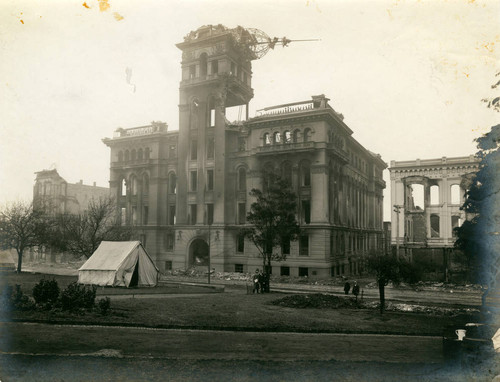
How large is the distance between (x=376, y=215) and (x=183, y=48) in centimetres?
4238

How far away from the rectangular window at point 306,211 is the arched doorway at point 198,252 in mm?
13547

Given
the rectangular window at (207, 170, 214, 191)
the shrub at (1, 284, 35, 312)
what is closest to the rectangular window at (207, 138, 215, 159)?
the rectangular window at (207, 170, 214, 191)

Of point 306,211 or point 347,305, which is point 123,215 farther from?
point 347,305

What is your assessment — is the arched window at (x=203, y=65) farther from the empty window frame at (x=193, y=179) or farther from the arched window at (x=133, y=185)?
the arched window at (x=133, y=185)

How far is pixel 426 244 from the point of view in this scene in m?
46.5

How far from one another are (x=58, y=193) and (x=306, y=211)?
1796 inches

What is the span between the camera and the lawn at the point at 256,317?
16.1 m

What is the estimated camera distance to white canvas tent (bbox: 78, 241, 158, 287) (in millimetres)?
31750

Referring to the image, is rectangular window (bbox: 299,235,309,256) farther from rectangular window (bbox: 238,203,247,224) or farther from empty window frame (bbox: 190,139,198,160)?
empty window frame (bbox: 190,139,198,160)

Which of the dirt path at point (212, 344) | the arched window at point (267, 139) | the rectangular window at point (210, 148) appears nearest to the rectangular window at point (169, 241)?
the rectangular window at point (210, 148)

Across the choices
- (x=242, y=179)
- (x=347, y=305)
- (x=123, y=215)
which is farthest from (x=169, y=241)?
(x=347, y=305)

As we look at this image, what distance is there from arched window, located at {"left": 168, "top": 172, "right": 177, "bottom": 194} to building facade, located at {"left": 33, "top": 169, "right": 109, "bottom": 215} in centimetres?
952

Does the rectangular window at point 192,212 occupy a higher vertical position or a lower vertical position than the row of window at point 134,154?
lower

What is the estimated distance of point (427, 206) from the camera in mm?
48281
